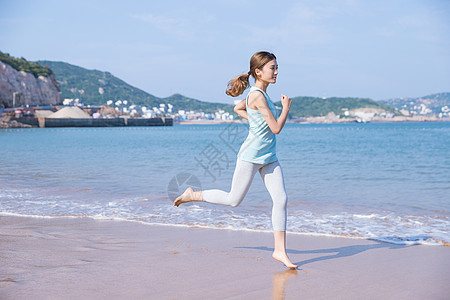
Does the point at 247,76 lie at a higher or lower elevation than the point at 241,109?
higher

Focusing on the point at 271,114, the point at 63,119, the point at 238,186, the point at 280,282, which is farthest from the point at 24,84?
the point at 280,282

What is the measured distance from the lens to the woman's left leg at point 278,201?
363 cm

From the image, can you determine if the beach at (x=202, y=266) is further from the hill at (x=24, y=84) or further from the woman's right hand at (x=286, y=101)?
the hill at (x=24, y=84)

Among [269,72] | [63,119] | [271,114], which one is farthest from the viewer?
[63,119]

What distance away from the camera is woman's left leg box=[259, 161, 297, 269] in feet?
11.9

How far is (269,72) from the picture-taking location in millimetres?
3586

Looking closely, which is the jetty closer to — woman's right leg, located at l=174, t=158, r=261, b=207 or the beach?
the beach

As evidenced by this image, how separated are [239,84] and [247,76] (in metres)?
0.10

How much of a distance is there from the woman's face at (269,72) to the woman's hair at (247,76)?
3 centimetres

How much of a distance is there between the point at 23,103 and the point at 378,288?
10462 centimetres

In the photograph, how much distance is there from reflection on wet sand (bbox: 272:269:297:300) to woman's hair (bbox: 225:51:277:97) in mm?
1559

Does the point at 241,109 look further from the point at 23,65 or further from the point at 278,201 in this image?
the point at 23,65

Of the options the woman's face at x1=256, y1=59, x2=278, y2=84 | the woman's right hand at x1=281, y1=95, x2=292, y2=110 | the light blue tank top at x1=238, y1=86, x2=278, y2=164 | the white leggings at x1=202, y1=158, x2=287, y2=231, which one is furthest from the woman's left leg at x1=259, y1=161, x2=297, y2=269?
the woman's face at x1=256, y1=59, x2=278, y2=84

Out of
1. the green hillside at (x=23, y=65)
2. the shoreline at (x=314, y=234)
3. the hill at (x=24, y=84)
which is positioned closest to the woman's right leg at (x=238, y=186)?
the shoreline at (x=314, y=234)
